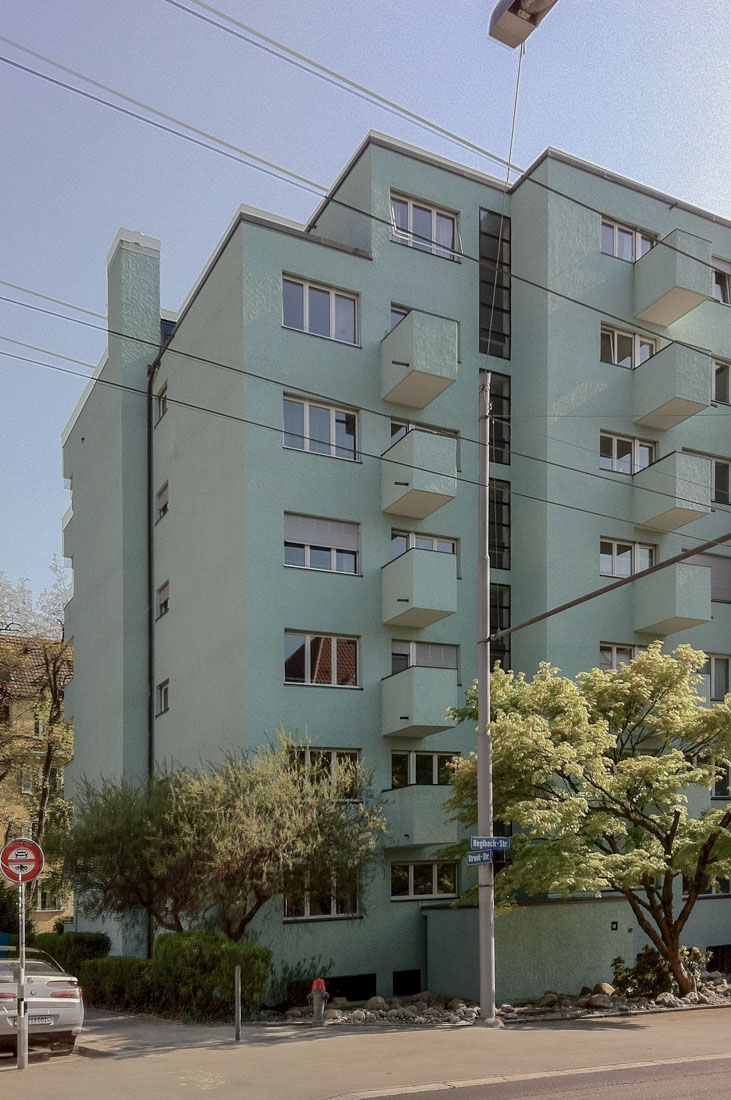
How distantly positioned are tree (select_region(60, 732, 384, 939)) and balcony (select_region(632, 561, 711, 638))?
8957 mm

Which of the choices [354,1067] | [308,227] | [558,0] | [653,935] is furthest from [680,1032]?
[308,227]

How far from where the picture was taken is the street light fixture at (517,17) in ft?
28.9

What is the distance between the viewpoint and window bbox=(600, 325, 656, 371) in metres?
28.5

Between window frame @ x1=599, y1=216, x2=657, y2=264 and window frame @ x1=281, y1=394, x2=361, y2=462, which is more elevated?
window frame @ x1=599, y1=216, x2=657, y2=264

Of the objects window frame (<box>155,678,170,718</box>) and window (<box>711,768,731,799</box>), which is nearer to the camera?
window (<box>711,768,731,799</box>)

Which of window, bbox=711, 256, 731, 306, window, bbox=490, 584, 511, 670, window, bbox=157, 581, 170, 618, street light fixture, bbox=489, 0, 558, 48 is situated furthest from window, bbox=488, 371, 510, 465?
street light fixture, bbox=489, 0, 558, 48

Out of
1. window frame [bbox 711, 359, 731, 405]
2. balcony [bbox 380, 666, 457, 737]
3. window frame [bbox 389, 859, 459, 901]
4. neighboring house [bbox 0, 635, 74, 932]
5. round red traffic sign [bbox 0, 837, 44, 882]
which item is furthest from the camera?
neighboring house [bbox 0, 635, 74, 932]

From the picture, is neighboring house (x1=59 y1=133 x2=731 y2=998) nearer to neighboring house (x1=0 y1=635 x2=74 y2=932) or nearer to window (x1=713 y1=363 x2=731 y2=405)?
window (x1=713 y1=363 x2=731 y2=405)

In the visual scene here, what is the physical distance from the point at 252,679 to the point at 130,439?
33.3ft

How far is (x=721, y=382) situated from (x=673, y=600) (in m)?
7.47

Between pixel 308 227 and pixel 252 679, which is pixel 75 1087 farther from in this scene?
pixel 308 227

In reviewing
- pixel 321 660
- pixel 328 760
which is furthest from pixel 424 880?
pixel 321 660

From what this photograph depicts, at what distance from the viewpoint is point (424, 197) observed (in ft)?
89.4

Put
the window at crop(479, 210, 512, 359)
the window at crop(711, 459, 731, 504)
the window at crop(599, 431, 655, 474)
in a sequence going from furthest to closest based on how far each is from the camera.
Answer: the window at crop(711, 459, 731, 504), the window at crop(479, 210, 512, 359), the window at crop(599, 431, 655, 474)
